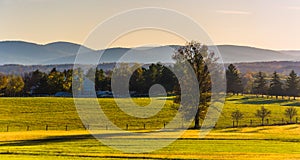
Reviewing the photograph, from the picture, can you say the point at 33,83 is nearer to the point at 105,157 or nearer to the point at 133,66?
the point at 133,66

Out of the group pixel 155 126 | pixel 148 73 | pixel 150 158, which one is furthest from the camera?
pixel 148 73

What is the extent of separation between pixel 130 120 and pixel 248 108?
Answer: 29438mm

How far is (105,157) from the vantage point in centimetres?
3719

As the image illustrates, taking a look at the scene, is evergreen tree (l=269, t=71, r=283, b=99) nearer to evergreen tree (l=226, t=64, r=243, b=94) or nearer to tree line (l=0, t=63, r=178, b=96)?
evergreen tree (l=226, t=64, r=243, b=94)

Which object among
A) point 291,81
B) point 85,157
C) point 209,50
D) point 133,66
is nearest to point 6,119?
point 209,50

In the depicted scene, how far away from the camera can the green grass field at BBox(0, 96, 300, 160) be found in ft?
131

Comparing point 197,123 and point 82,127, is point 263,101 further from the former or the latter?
point 82,127

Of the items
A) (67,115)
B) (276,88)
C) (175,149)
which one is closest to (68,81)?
(67,115)

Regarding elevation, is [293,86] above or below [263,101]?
above

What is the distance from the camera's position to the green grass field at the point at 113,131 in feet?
131

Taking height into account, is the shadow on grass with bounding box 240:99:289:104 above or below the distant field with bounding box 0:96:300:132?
above

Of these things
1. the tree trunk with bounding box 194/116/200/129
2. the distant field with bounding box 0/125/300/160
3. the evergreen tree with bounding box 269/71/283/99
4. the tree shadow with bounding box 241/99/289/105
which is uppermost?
the evergreen tree with bounding box 269/71/283/99

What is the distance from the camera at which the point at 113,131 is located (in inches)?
2707

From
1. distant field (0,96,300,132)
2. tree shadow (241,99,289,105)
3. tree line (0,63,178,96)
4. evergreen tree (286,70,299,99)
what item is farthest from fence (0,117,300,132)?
evergreen tree (286,70,299,99)
